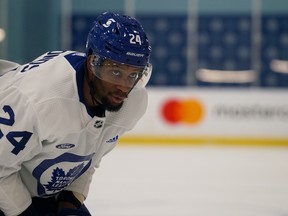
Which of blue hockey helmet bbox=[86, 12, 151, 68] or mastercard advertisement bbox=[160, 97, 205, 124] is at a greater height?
blue hockey helmet bbox=[86, 12, 151, 68]

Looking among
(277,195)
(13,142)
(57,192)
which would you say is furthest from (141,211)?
(13,142)

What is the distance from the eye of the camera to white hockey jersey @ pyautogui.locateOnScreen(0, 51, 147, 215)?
2141 mm

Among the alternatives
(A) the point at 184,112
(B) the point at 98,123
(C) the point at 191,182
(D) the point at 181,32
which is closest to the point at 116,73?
(B) the point at 98,123

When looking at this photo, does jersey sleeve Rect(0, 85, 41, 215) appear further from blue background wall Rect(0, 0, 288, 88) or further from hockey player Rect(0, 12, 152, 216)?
blue background wall Rect(0, 0, 288, 88)

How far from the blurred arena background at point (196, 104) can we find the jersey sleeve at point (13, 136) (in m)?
1.62

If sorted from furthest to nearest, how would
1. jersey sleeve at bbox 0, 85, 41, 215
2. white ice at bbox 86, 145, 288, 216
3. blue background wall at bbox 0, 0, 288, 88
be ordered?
blue background wall at bbox 0, 0, 288, 88 → white ice at bbox 86, 145, 288, 216 → jersey sleeve at bbox 0, 85, 41, 215

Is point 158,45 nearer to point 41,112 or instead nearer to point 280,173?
point 280,173

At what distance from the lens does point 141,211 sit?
3.95 m

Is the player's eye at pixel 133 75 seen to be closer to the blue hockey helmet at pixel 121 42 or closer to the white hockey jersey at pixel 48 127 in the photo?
the blue hockey helmet at pixel 121 42

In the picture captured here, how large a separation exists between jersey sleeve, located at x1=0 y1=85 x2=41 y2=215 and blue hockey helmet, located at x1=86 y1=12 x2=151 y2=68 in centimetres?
30

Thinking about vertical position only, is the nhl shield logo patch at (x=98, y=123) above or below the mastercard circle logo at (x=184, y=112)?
above

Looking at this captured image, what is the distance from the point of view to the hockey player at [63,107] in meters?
2.15

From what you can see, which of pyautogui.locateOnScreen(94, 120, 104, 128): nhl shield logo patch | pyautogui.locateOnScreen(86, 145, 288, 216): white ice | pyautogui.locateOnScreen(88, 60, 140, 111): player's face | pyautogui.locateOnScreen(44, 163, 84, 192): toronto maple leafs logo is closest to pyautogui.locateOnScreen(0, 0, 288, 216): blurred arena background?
pyautogui.locateOnScreen(86, 145, 288, 216): white ice

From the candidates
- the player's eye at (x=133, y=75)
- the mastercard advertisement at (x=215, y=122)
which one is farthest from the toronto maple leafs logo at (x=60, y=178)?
the mastercard advertisement at (x=215, y=122)
